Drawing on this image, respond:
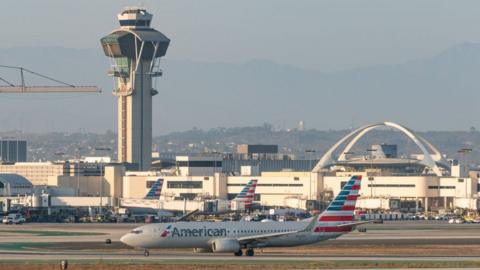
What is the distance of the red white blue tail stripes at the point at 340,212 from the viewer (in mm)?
114125

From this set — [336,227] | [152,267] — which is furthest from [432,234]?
[152,267]

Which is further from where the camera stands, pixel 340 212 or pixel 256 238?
pixel 340 212

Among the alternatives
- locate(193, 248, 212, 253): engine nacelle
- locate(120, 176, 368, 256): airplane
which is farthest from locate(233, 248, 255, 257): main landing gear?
locate(193, 248, 212, 253): engine nacelle

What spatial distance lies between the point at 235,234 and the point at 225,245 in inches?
89.4

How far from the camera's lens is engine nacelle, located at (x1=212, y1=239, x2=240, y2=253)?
110 meters

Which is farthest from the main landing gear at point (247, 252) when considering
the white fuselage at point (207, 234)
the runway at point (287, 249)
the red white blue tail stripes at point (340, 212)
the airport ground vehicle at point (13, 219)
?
the airport ground vehicle at point (13, 219)

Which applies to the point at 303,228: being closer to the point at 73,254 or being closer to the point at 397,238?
the point at 73,254

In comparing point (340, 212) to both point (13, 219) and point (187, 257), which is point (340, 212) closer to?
point (187, 257)

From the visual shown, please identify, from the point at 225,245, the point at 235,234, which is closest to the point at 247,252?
the point at 235,234

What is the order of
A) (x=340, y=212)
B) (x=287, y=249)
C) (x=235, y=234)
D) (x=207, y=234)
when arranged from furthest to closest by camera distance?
(x=287, y=249) < (x=340, y=212) < (x=235, y=234) < (x=207, y=234)

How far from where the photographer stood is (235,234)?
112 meters

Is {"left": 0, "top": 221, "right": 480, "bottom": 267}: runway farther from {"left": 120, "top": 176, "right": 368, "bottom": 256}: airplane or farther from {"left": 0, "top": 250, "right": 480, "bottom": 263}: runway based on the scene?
{"left": 120, "top": 176, "right": 368, "bottom": 256}: airplane

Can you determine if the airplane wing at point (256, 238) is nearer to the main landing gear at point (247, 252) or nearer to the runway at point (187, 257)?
the main landing gear at point (247, 252)

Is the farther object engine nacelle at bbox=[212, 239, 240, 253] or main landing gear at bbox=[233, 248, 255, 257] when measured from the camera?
main landing gear at bbox=[233, 248, 255, 257]
